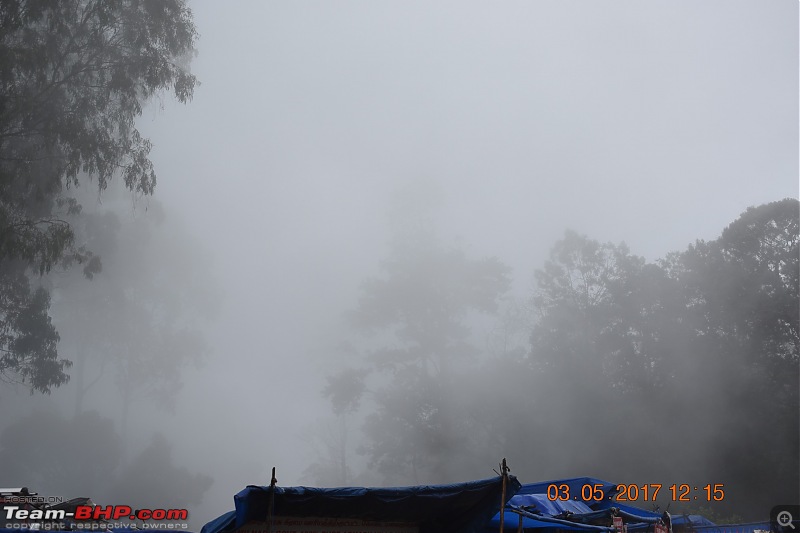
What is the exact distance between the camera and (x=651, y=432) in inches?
963

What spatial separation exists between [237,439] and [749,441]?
1336 inches

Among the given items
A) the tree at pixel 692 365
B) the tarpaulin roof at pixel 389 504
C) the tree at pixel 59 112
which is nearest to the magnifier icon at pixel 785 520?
the tarpaulin roof at pixel 389 504

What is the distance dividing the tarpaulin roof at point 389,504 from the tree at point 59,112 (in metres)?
12.7

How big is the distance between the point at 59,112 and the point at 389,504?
644 inches

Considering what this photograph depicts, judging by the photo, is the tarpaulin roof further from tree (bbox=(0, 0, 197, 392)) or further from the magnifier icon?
tree (bbox=(0, 0, 197, 392))

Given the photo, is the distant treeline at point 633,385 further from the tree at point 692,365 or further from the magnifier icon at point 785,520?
the magnifier icon at point 785,520

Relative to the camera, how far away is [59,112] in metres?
17.9

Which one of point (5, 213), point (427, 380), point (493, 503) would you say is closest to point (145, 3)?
point (5, 213)

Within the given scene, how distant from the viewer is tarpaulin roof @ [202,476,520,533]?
6.38 meters

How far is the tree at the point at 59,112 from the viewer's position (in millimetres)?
16688

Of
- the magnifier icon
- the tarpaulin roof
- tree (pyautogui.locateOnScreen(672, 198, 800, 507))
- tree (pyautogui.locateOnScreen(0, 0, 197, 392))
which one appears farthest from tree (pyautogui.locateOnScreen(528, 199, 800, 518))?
tree (pyautogui.locateOnScreen(0, 0, 197, 392))
